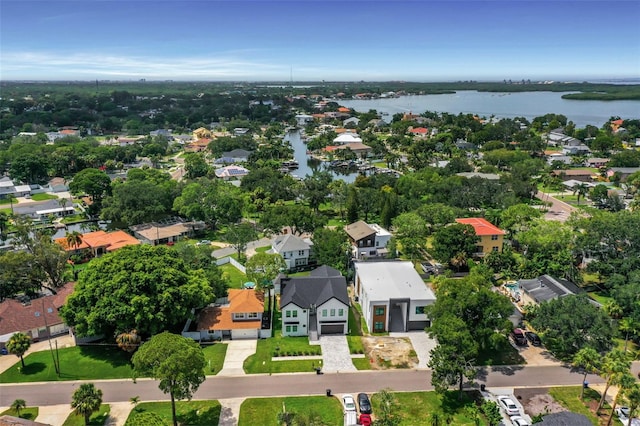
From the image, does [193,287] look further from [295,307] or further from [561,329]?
[561,329]

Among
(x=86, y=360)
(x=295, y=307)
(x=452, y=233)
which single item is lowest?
(x=86, y=360)

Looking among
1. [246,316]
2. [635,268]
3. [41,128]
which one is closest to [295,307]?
[246,316]

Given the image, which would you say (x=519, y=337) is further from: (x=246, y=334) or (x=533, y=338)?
(x=246, y=334)

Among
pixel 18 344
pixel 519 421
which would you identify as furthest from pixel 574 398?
pixel 18 344

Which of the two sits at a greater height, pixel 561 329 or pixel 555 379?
pixel 561 329

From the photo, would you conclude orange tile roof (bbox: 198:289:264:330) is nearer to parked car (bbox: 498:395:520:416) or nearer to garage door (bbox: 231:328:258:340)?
garage door (bbox: 231:328:258:340)

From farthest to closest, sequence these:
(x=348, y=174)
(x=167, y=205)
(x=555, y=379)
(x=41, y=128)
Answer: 1. (x=41, y=128)
2. (x=348, y=174)
3. (x=167, y=205)
4. (x=555, y=379)

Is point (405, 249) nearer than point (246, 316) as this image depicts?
No
